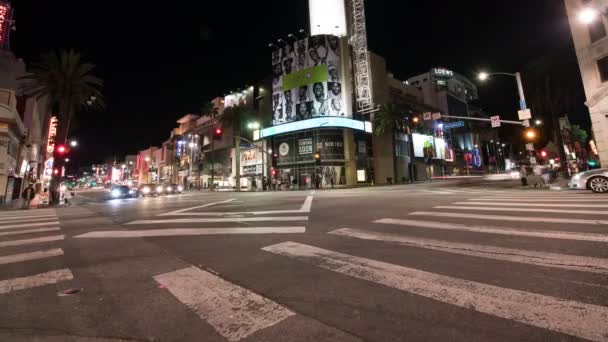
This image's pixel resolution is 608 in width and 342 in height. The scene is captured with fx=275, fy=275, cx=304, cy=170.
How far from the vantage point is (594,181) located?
12.6 m

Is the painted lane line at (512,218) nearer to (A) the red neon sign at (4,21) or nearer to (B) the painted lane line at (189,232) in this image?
(B) the painted lane line at (189,232)

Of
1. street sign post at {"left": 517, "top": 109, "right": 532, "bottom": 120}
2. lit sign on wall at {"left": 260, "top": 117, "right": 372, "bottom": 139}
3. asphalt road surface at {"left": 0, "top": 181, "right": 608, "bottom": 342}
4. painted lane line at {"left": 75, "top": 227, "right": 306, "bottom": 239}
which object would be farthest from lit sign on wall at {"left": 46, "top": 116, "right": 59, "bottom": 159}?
street sign post at {"left": 517, "top": 109, "right": 532, "bottom": 120}

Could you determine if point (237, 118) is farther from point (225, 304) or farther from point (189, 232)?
point (225, 304)

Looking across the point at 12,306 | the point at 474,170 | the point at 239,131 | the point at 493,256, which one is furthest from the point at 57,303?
the point at 474,170

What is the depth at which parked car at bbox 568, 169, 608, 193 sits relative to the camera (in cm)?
1237

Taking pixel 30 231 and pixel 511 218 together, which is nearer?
pixel 511 218

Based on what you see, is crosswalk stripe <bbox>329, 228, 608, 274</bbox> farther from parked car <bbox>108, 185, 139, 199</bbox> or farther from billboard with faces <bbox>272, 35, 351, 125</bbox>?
billboard with faces <bbox>272, 35, 351, 125</bbox>

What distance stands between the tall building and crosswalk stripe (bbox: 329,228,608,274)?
22.8m

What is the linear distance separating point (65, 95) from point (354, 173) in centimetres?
3836

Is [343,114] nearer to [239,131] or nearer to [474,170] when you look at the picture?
[239,131]

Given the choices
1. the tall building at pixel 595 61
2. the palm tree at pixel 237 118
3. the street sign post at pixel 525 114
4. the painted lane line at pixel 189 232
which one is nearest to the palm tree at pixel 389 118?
the palm tree at pixel 237 118

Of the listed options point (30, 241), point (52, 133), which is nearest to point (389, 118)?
point (30, 241)

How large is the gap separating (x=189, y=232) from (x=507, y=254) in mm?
6713

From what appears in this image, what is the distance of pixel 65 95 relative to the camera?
1045 inches
